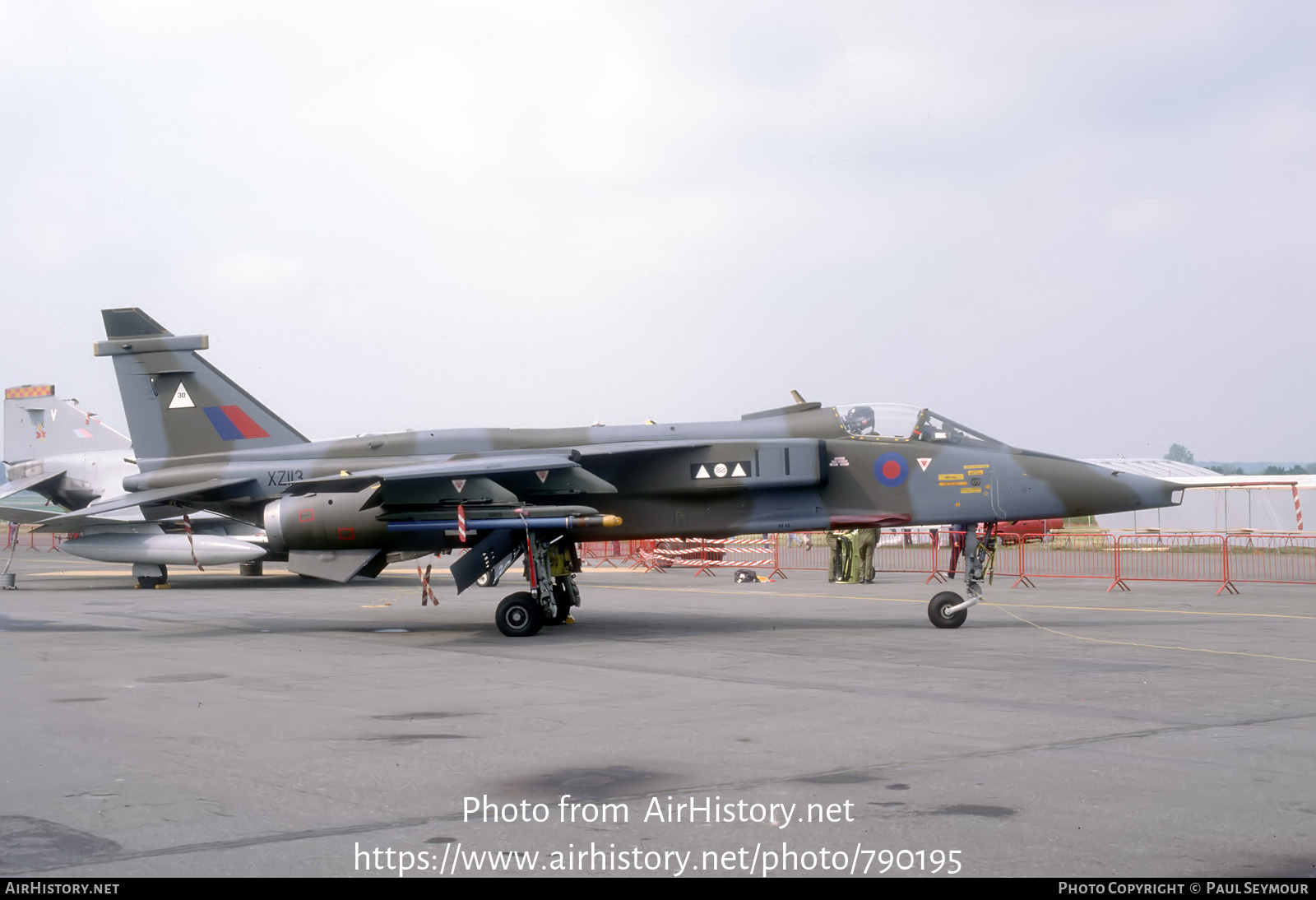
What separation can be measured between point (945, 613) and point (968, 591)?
0.46 meters

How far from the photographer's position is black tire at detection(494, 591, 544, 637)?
13773mm

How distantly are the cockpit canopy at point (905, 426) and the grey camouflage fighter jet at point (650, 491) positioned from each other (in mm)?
18

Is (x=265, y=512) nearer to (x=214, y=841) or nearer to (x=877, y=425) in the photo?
(x=877, y=425)

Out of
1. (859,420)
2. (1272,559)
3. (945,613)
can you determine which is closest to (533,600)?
(859,420)

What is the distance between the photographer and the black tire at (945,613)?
14023mm

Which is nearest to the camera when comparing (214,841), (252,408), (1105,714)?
(214,841)

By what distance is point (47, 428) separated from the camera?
2925 centimetres

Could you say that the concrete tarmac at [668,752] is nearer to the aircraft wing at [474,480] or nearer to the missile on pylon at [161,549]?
the aircraft wing at [474,480]

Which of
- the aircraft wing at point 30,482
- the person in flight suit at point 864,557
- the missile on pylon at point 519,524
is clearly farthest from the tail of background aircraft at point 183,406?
the person in flight suit at point 864,557

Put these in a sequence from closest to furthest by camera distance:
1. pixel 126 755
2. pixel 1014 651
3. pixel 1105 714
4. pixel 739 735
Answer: pixel 126 755 < pixel 739 735 < pixel 1105 714 < pixel 1014 651

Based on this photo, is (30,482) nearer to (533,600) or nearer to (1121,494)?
(533,600)

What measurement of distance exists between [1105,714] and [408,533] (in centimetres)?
894

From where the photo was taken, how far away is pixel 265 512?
567 inches

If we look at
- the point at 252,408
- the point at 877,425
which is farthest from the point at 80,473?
the point at 877,425
